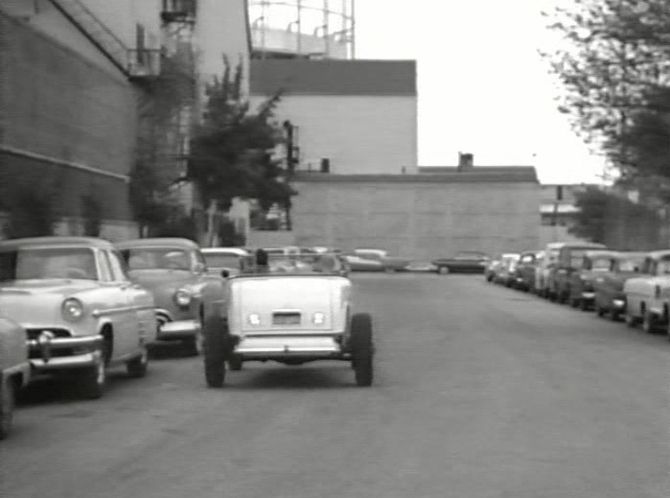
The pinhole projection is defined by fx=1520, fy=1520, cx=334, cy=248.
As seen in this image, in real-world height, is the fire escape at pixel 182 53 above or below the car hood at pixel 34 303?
above

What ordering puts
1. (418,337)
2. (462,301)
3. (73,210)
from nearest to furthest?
1. (418,337)
2. (73,210)
3. (462,301)

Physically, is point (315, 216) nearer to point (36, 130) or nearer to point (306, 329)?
point (36, 130)

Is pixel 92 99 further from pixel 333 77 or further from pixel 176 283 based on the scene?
pixel 333 77

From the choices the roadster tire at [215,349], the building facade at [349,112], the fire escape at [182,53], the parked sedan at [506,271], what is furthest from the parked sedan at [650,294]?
the building facade at [349,112]

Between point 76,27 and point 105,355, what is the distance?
1224 inches

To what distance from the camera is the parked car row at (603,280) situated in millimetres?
29656

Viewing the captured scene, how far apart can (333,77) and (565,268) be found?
2442 inches

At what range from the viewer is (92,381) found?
54.4 ft

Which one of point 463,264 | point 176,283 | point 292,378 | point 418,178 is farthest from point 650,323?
point 418,178

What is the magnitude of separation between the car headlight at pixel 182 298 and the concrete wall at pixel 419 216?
70664mm

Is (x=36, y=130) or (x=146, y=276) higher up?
(x=36, y=130)

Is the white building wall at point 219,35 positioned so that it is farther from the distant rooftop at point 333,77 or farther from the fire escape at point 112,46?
the distant rooftop at point 333,77

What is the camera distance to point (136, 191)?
49344 mm

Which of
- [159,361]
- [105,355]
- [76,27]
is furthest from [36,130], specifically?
[105,355]
